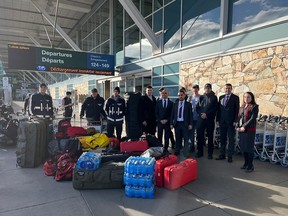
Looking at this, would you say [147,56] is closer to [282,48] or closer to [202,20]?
[202,20]

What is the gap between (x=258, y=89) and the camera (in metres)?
5.74

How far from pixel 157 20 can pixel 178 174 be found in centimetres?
816

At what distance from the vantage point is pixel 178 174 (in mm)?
3666

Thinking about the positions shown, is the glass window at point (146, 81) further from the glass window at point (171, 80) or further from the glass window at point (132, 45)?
the glass window at point (171, 80)

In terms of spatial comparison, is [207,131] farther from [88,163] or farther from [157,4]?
[157,4]

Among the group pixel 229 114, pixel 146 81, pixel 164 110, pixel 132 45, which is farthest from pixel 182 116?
pixel 132 45

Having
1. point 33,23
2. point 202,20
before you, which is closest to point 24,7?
point 33,23

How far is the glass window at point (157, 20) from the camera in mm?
9812

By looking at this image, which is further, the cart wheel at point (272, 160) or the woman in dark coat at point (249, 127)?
the cart wheel at point (272, 160)

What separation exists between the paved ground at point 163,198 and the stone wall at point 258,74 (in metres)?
1.86

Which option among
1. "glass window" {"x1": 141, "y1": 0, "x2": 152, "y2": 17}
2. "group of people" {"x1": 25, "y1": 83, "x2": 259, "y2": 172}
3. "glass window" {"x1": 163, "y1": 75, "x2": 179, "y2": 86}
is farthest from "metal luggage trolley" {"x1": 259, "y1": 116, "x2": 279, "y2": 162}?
"glass window" {"x1": 141, "y1": 0, "x2": 152, "y2": 17}

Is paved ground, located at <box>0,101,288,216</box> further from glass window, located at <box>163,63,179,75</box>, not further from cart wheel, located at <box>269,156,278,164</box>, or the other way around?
glass window, located at <box>163,63,179,75</box>

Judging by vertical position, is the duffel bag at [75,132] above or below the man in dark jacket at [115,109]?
below

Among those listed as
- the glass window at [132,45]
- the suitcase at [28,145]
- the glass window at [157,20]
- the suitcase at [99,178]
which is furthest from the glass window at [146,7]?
the suitcase at [99,178]
